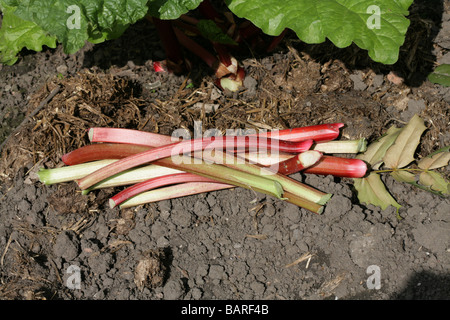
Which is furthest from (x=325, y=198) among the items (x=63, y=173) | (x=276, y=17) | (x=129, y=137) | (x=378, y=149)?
(x=63, y=173)

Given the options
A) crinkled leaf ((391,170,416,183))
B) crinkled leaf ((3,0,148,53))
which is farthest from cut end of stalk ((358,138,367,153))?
crinkled leaf ((3,0,148,53))

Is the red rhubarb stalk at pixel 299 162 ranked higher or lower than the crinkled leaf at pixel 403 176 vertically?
higher

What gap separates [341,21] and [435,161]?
0.92 m

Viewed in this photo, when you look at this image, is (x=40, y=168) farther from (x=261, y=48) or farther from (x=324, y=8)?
(x=324, y=8)

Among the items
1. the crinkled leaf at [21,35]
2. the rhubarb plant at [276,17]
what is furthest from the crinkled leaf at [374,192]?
the crinkled leaf at [21,35]

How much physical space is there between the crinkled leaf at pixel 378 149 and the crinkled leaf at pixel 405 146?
0.9 inches

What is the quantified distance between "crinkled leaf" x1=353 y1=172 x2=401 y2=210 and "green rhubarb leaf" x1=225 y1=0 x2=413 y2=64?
65cm

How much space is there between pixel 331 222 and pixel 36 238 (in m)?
1.54

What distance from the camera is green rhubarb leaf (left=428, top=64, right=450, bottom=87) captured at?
289cm

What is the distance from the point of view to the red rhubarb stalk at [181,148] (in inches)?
100.0

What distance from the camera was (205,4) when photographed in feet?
9.42

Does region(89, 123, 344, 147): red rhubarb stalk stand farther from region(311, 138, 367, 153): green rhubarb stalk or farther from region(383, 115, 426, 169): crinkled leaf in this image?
region(383, 115, 426, 169): crinkled leaf

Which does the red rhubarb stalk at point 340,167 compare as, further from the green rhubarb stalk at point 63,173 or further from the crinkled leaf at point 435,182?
the green rhubarb stalk at point 63,173

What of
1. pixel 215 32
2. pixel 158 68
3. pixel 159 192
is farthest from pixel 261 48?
pixel 159 192
